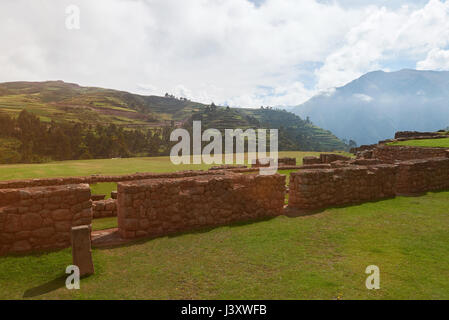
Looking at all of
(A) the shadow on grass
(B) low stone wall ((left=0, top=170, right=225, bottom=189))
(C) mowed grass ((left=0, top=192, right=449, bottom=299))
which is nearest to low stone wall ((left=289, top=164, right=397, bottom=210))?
(C) mowed grass ((left=0, top=192, right=449, bottom=299))

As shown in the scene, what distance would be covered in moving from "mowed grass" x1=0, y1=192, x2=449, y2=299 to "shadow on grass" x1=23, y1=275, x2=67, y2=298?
0.02m

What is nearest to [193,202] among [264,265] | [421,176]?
[264,265]

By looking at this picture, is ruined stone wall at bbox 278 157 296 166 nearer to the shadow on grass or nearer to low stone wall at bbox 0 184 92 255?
low stone wall at bbox 0 184 92 255

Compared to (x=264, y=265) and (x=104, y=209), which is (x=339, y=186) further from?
(x=104, y=209)

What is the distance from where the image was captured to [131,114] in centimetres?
14500

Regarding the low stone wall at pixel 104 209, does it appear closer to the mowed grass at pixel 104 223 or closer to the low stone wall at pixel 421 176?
the mowed grass at pixel 104 223

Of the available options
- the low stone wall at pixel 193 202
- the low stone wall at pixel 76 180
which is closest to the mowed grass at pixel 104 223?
the low stone wall at pixel 193 202

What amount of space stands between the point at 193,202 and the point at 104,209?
15.6 feet

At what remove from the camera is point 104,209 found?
11.4m

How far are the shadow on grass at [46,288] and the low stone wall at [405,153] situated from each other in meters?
21.8

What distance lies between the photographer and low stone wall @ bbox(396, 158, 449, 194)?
44.3 ft
